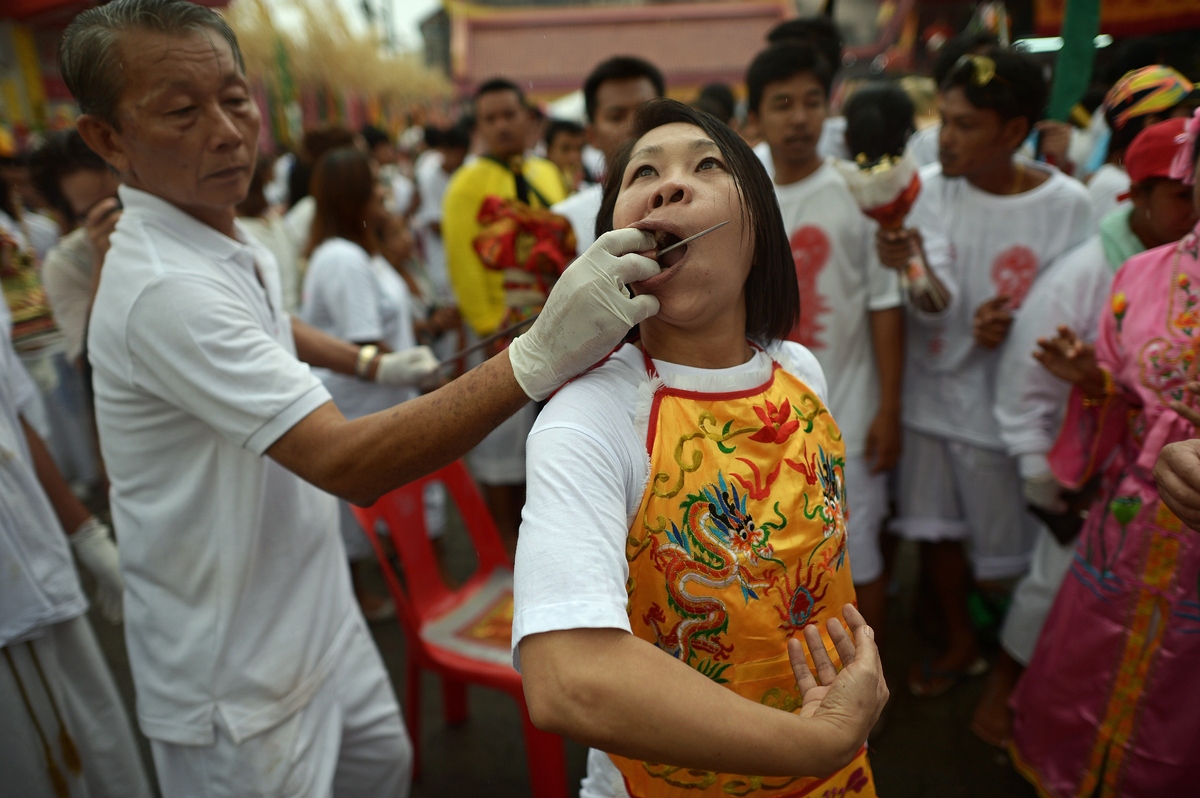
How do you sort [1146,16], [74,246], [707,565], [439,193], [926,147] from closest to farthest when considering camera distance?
1. [707,565]
2. [74,246]
3. [1146,16]
4. [926,147]
5. [439,193]

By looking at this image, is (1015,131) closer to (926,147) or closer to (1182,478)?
(926,147)

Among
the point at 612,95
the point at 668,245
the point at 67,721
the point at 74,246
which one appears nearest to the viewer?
the point at 668,245

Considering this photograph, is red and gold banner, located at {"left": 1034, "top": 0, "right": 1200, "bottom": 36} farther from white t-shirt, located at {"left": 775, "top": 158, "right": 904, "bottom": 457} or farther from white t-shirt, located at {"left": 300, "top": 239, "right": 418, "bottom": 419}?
white t-shirt, located at {"left": 300, "top": 239, "right": 418, "bottom": 419}

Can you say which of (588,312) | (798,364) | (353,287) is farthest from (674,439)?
(353,287)

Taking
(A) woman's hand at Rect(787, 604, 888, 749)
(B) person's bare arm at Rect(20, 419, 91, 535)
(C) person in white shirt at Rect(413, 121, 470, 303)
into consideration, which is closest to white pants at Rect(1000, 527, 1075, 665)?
(A) woman's hand at Rect(787, 604, 888, 749)

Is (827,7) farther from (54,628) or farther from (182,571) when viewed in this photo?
(54,628)

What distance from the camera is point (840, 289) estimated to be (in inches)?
99.8

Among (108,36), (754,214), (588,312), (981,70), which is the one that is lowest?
(588,312)

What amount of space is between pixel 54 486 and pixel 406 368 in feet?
3.26

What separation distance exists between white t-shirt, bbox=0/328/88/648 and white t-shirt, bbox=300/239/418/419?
1.35 metres

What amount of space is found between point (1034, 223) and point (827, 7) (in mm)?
1431

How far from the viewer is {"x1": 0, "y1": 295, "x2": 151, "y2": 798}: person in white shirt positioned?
1.73 m

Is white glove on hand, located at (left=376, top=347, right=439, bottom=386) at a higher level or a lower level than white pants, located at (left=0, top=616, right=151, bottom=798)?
higher

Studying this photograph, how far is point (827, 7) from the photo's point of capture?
3.31 meters
